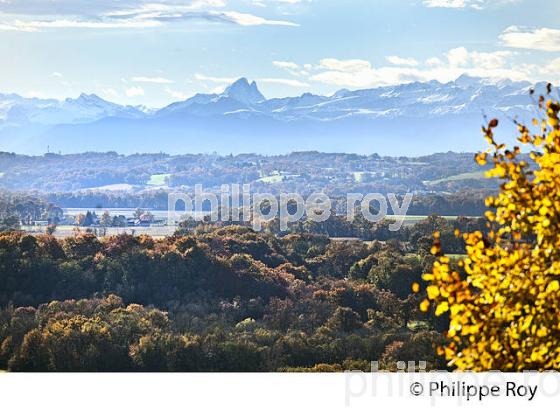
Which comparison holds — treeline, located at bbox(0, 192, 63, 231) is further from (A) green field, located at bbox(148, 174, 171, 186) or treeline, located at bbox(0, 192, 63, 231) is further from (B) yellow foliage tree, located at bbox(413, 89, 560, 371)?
(B) yellow foliage tree, located at bbox(413, 89, 560, 371)

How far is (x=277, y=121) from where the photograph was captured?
463 inches

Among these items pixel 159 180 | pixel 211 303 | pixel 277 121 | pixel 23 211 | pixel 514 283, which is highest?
pixel 277 121

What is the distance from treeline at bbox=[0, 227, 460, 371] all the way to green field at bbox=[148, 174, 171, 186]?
3.16ft

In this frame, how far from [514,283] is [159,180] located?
8.89 meters

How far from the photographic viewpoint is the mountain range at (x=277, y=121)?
10609mm

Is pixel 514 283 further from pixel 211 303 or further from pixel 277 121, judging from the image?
pixel 277 121

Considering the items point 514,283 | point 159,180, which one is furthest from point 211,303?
point 514,283

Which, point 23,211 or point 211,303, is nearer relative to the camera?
point 211,303

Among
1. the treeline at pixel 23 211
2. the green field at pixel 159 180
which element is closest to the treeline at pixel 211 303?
the treeline at pixel 23 211

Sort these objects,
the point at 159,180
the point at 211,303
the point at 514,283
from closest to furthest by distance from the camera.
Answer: the point at 514,283 → the point at 211,303 → the point at 159,180

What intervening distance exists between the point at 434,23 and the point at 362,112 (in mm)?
2034

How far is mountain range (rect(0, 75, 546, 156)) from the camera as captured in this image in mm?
10609

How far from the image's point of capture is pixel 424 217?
33.7ft
